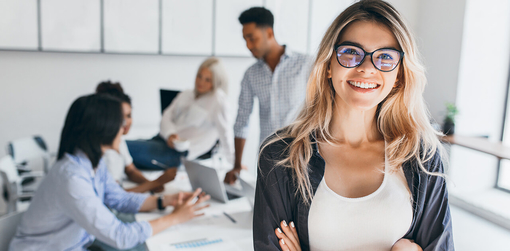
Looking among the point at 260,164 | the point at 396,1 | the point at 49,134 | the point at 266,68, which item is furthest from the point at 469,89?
the point at 49,134

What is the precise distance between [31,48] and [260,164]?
3.61 meters

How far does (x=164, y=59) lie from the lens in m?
4.39

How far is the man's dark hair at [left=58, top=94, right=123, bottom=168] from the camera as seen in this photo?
1.77m

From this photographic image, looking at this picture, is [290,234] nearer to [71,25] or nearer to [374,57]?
[374,57]

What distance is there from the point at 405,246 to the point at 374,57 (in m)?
0.57

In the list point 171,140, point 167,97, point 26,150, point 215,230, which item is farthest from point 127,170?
point 167,97

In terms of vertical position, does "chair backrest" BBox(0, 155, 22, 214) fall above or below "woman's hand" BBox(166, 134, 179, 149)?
below

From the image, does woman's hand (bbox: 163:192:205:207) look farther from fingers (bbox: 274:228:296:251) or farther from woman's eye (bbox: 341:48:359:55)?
woman's eye (bbox: 341:48:359:55)

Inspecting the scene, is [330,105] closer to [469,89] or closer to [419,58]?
[419,58]

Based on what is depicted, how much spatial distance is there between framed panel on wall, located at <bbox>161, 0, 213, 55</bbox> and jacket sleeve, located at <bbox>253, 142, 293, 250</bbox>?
345 cm

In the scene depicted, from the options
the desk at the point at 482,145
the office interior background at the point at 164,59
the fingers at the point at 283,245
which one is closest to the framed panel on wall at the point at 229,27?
the office interior background at the point at 164,59

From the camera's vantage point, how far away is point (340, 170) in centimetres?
123

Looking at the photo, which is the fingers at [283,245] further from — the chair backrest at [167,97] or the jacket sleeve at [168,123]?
the chair backrest at [167,97]

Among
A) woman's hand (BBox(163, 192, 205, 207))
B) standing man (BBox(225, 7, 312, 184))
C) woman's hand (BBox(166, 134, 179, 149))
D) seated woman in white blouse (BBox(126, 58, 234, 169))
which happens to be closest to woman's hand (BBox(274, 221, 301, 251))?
woman's hand (BBox(163, 192, 205, 207))
